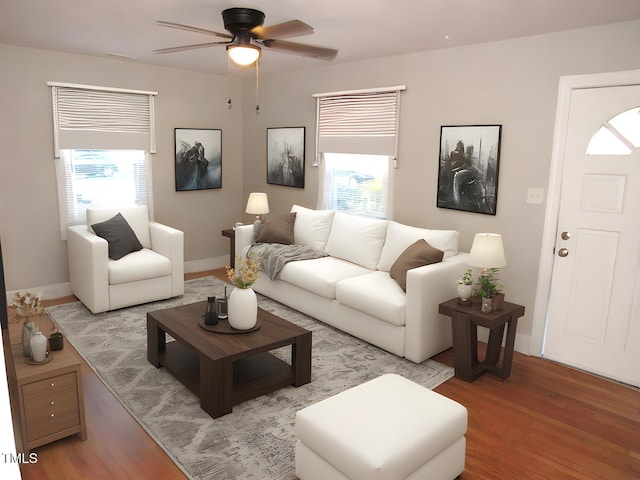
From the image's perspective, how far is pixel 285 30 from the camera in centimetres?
289

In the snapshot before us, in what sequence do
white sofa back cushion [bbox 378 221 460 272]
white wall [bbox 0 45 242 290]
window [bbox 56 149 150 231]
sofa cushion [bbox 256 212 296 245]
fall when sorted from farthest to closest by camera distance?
sofa cushion [bbox 256 212 296 245]
window [bbox 56 149 150 231]
white wall [bbox 0 45 242 290]
white sofa back cushion [bbox 378 221 460 272]

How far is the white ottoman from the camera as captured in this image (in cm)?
207

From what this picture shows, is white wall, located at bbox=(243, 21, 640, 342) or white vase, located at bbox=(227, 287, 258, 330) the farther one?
white wall, located at bbox=(243, 21, 640, 342)

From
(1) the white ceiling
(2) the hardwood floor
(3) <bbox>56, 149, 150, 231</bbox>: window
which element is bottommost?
(2) the hardwood floor

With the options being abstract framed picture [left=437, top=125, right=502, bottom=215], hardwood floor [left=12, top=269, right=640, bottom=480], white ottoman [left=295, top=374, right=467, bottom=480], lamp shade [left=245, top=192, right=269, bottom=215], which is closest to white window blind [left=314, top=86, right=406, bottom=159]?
abstract framed picture [left=437, top=125, right=502, bottom=215]

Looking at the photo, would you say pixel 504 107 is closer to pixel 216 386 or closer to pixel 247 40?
pixel 247 40

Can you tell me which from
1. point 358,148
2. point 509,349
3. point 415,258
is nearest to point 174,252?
point 358,148

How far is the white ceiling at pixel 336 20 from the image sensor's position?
3072 millimetres

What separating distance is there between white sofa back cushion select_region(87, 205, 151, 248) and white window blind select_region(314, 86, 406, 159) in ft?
6.96

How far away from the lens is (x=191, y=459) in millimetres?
2607

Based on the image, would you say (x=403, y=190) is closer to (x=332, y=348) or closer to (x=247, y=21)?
(x=332, y=348)

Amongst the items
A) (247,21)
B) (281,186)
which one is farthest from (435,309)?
(281,186)

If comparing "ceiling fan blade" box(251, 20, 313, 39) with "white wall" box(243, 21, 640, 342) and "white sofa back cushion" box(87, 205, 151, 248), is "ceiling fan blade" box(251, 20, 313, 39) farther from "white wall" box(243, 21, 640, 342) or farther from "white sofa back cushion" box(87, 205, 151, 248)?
"white sofa back cushion" box(87, 205, 151, 248)

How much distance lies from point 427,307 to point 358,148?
214 cm
